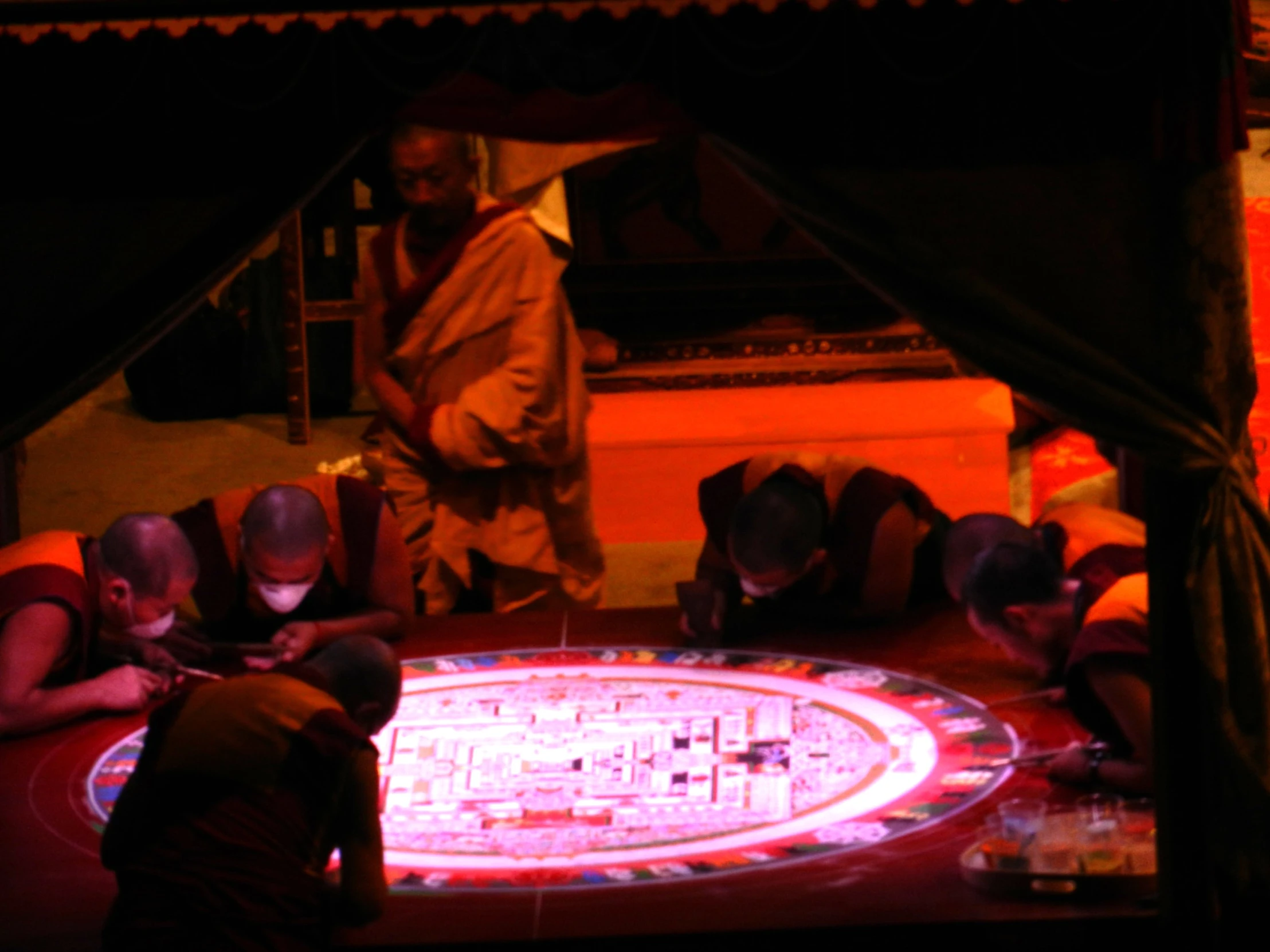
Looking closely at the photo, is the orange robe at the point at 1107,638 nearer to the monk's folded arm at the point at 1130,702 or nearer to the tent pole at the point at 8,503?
the monk's folded arm at the point at 1130,702

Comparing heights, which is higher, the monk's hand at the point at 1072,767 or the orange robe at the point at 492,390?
the orange robe at the point at 492,390

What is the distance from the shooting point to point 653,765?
3.81 meters

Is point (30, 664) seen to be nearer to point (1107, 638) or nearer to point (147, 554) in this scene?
point (147, 554)

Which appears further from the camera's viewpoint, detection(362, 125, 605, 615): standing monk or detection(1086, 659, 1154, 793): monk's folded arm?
detection(362, 125, 605, 615): standing monk

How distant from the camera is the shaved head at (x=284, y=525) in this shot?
14.2 feet

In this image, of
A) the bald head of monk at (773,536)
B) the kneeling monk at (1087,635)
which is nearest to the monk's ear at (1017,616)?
the kneeling monk at (1087,635)

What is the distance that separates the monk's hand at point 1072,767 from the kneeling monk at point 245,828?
1.33 metres

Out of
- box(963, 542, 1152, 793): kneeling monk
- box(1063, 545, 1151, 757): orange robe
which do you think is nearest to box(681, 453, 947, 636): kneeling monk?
box(963, 542, 1152, 793): kneeling monk

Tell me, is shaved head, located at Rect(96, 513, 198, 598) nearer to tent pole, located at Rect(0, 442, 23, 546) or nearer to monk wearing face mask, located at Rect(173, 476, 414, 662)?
monk wearing face mask, located at Rect(173, 476, 414, 662)

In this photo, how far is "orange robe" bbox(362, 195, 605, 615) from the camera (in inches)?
206

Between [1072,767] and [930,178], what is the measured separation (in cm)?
113

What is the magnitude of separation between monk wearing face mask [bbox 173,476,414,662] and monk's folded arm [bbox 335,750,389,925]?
139 centimetres

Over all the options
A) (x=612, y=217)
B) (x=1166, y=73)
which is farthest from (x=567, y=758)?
(x=612, y=217)

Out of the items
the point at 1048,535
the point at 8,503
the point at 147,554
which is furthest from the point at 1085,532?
the point at 8,503
